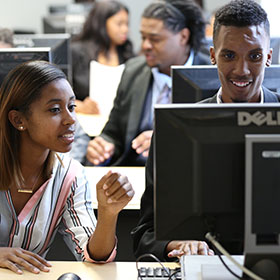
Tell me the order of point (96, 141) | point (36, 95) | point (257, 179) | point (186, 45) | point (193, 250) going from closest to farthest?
point (257, 179) < point (193, 250) < point (36, 95) < point (96, 141) < point (186, 45)

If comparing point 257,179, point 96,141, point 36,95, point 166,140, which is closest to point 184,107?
point 166,140

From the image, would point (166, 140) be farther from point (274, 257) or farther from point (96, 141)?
point (96, 141)

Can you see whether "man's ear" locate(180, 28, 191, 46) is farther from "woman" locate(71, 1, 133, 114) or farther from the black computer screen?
the black computer screen

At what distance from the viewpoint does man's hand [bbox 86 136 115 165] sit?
2.85m

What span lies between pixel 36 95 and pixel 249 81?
24.0 inches

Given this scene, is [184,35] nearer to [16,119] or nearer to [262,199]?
[16,119]

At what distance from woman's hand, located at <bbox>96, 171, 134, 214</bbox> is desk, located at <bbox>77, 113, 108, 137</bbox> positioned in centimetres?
184

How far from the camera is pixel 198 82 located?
2.11 meters

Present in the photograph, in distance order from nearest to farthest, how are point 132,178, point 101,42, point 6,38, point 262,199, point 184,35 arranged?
point 262,199 < point 132,178 < point 184,35 < point 6,38 < point 101,42

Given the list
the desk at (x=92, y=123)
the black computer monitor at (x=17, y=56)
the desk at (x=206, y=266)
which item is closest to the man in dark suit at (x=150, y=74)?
the desk at (x=92, y=123)

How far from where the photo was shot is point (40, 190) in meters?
1.77

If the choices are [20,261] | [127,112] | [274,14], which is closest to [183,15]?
[127,112]

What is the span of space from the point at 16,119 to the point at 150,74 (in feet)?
4.89

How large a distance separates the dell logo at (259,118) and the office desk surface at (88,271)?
19.8 inches
